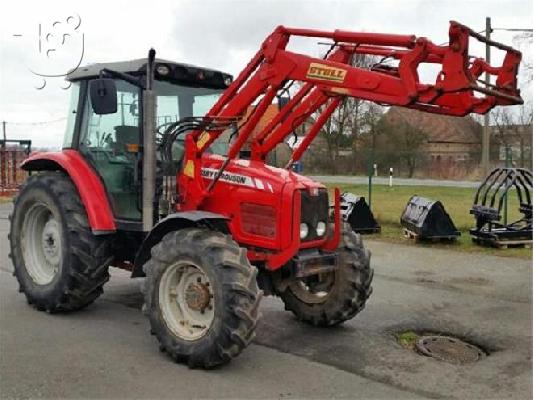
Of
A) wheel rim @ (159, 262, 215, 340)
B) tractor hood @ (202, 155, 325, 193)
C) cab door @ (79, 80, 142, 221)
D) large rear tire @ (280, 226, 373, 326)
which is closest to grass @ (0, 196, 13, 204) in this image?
cab door @ (79, 80, 142, 221)

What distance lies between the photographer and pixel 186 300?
4766mm

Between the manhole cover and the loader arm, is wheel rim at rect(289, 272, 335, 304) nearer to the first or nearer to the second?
the manhole cover

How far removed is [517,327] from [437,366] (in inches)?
63.0

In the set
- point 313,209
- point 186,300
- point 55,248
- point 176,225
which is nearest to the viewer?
point 186,300

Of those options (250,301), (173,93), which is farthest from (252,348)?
(173,93)

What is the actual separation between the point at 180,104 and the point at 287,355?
2.66 m

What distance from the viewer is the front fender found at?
5.64 meters

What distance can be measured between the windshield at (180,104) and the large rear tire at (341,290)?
1.53m

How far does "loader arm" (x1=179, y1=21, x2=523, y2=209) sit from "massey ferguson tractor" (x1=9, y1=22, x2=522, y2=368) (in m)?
0.01

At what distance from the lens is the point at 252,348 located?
498 centimetres

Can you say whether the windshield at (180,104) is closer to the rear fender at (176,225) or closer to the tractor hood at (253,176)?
the tractor hood at (253,176)

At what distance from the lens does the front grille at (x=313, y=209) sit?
5.11 metres

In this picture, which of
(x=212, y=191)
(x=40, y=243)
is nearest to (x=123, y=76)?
(x=212, y=191)

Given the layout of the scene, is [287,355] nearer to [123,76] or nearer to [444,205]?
[123,76]
